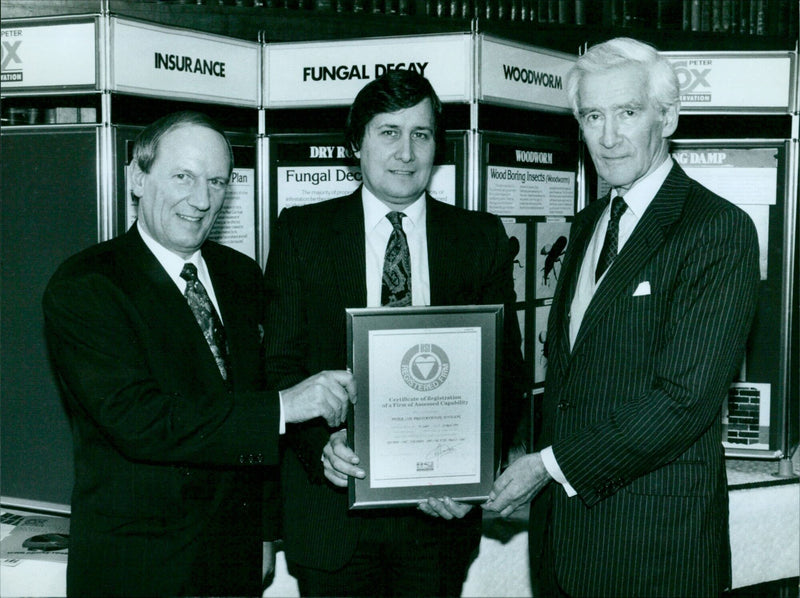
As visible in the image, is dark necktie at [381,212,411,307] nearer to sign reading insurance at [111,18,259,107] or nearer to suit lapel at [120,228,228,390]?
suit lapel at [120,228,228,390]

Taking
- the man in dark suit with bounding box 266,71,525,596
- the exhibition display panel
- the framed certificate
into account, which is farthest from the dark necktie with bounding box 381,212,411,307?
the exhibition display panel

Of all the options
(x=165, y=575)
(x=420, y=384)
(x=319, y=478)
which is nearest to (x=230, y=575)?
(x=165, y=575)

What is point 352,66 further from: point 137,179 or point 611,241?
point 611,241

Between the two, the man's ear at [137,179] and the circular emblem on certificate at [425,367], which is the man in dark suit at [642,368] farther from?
the man's ear at [137,179]

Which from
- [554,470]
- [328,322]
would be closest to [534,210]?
[328,322]

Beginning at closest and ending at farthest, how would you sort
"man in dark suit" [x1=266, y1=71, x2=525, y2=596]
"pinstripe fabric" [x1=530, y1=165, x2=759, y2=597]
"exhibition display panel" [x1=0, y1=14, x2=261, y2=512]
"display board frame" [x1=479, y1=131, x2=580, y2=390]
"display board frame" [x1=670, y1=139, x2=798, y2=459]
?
"pinstripe fabric" [x1=530, y1=165, x2=759, y2=597]
"man in dark suit" [x1=266, y1=71, x2=525, y2=596]
"exhibition display panel" [x1=0, y1=14, x2=261, y2=512]
"display board frame" [x1=479, y1=131, x2=580, y2=390]
"display board frame" [x1=670, y1=139, x2=798, y2=459]

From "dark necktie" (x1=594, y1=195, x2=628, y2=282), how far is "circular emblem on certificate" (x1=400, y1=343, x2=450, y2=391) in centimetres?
48

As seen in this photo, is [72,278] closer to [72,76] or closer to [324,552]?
[324,552]

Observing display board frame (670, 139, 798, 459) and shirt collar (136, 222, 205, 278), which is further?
display board frame (670, 139, 798, 459)

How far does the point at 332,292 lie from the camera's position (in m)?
2.46

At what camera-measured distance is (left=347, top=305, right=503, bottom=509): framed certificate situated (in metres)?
2.23

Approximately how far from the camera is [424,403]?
2.29 m

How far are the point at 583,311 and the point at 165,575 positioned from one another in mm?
1326

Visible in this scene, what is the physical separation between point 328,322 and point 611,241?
34.2 inches
